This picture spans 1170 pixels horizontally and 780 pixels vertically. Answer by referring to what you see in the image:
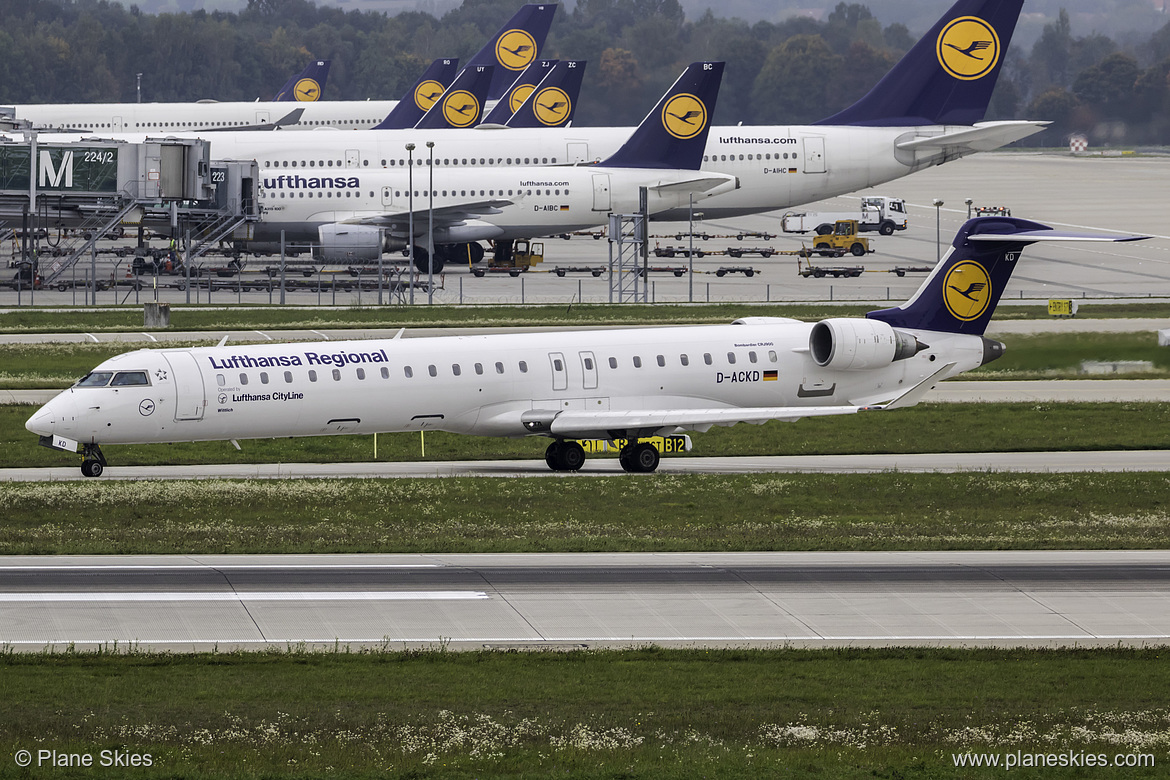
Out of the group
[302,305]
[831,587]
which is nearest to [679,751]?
[831,587]

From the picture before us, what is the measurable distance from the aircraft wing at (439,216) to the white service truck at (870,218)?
27000mm

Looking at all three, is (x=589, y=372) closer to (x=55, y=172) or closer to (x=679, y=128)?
(x=679, y=128)

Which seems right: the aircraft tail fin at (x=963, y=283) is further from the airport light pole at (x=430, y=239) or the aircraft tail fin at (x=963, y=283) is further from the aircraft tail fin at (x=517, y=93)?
the aircraft tail fin at (x=517, y=93)

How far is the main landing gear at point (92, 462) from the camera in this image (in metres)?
37.5

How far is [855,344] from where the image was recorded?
134 ft

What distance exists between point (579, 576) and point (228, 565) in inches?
243

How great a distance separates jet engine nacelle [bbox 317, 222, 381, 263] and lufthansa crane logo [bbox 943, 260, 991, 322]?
46951 mm

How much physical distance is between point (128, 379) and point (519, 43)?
102 metres

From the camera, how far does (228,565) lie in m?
27.6

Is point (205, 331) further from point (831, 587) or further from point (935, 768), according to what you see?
point (935, 768)

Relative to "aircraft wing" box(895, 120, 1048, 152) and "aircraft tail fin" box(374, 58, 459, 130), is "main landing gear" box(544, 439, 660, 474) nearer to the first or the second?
"aircraft wing" box(895, 120, 1048, 152)

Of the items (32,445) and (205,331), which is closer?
(32,445)

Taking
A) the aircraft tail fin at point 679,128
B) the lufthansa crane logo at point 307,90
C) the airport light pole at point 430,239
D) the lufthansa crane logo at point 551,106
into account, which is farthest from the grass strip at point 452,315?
the lufthansa crane logo at point 307,90

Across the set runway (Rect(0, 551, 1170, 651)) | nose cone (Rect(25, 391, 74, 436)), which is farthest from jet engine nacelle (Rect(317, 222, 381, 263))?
runway (Rect(0, 551, 1170, 651))
